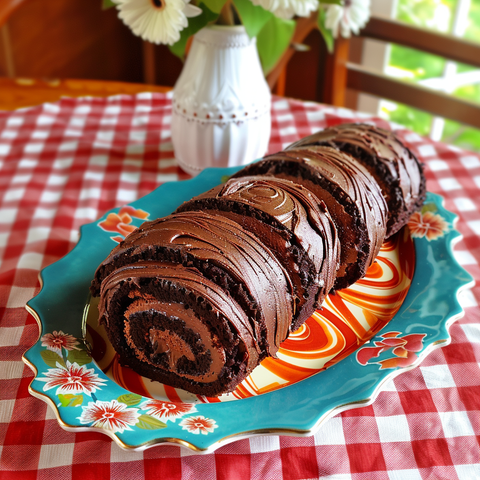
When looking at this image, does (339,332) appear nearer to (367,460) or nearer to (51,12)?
(367,460)

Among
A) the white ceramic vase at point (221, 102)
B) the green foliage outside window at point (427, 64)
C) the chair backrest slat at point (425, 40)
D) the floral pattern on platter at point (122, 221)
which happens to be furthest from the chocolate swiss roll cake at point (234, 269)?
the green foliage outside window at point (427, 64)

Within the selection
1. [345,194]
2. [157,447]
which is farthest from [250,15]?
[157,447]

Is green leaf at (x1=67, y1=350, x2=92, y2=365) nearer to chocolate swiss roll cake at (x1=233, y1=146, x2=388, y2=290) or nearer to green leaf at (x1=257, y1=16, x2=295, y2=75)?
chocolate swiss roll cake at (x1=233, y1=146, x2=388, y2=290)

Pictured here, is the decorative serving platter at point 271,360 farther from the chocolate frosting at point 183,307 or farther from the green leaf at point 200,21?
the green leaf at point 200,21

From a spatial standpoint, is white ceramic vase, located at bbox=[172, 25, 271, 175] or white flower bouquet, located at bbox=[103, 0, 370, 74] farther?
white ceramic vase, located at bbox=[172, 25, 271, 175]

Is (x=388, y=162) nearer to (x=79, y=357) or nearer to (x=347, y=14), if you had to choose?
(x=347, y=14)

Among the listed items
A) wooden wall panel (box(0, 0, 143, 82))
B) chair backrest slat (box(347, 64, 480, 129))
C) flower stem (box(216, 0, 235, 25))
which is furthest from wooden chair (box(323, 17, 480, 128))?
wooden wall panel (box(0, 0, 143, 82))
